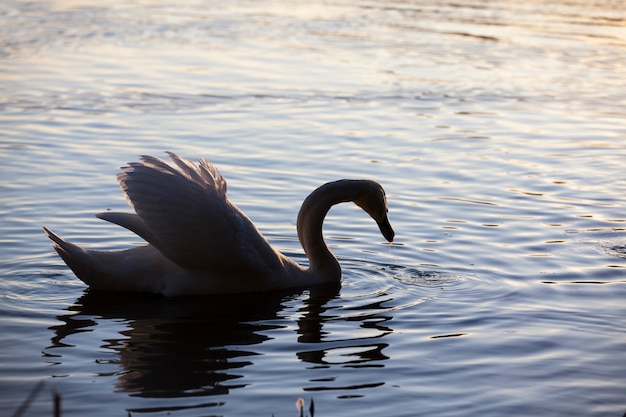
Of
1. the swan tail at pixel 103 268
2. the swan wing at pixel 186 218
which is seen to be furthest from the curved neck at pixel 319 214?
the swan tail at pixel 103 268

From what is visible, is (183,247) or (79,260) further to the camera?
(79,260)

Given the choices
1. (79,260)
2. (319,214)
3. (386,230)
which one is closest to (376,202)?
(386,230)

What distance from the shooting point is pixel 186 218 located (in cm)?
834

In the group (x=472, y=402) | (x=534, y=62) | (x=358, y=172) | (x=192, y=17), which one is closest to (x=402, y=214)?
(x=358, y=172)

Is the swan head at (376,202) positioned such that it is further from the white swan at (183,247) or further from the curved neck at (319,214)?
the white swan at (183,247)

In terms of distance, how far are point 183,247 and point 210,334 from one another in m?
0.89

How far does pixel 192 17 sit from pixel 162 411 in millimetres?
18774

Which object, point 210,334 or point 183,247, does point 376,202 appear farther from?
point 210,334

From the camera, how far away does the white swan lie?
27.4 feet

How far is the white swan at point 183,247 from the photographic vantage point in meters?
8.34

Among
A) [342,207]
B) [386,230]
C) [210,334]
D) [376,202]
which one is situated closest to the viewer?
[210,334]

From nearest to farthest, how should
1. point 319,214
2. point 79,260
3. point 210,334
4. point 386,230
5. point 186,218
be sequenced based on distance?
point 210,334
point 186,218
point 79,260
point 319,214
point 386,230

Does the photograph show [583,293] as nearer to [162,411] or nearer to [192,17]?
[162,411]

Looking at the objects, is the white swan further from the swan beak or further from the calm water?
the swan beak
